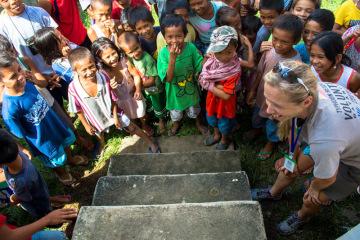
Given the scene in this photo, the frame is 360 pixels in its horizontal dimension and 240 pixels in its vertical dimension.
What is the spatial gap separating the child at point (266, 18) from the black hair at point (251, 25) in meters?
0.22

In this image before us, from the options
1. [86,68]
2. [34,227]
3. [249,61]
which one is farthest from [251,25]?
[34,227]

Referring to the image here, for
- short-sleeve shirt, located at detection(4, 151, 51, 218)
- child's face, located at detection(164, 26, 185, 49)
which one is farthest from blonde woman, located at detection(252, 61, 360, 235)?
short-sleeve shirt, located at detection(4, 151, 51, 218)

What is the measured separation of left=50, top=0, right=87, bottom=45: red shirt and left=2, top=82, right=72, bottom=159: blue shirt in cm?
149

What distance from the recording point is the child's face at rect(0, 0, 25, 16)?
138 inches

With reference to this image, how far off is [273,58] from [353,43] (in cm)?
98

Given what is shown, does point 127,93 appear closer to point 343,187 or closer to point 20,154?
point 20,154

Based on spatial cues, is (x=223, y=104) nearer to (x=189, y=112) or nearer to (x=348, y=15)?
(x=189, y=112)

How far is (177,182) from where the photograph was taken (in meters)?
2.77

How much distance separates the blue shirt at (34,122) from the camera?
304 centimetres

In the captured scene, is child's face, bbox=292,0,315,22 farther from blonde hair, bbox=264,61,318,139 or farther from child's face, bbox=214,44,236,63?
blonde hair, bbox=264,61,318,139

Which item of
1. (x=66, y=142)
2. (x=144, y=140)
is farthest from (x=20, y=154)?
(x=144, y=140)

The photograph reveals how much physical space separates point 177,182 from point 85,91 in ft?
5.09

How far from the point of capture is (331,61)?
2.77m

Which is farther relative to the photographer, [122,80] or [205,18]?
[205,18]
